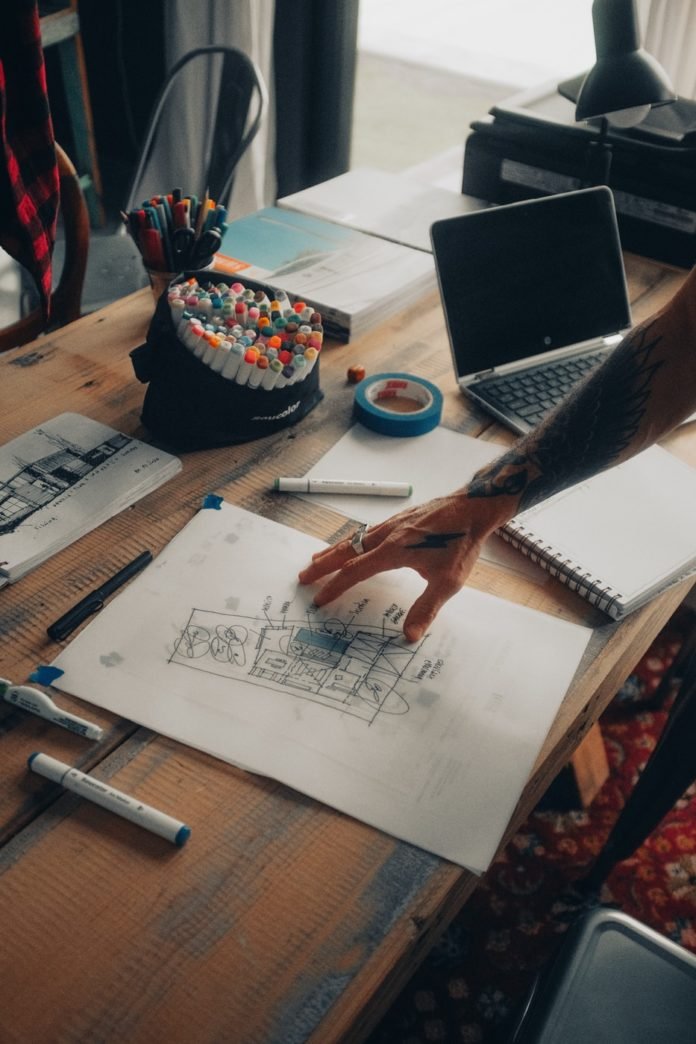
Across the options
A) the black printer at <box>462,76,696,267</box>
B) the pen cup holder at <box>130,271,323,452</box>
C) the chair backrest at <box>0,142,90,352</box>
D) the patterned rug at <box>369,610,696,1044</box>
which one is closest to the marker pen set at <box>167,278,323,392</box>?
the pen cup holder at <box>130,271,323,452</box>

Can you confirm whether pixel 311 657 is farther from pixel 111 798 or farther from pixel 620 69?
pixel 620 69

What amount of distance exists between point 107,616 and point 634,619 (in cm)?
49

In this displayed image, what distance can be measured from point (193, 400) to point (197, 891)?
1.80 ft

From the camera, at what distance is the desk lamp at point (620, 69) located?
1136 millimetres

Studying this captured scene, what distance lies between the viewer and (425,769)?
667 millimetres

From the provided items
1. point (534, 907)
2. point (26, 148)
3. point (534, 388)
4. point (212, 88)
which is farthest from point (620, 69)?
point (212, 88)

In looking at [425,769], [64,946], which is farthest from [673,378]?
[64,946]

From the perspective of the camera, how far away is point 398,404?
112 centimetres

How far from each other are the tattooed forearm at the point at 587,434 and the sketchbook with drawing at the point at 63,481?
1.21ft

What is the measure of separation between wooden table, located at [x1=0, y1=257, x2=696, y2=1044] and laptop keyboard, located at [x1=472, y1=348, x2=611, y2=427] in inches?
13.9

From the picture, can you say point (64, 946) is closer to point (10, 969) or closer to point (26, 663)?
point (10, 969)

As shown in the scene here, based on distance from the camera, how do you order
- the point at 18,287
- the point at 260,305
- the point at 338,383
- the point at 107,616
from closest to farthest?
the point at 107,616 → the point at 260,305 → the point at 338,383 → the point at 18,287

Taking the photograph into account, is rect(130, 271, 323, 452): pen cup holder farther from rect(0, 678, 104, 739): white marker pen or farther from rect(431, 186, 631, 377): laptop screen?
rect(0, 678, 104, 739): white marker pen

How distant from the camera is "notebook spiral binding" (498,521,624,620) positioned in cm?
82
